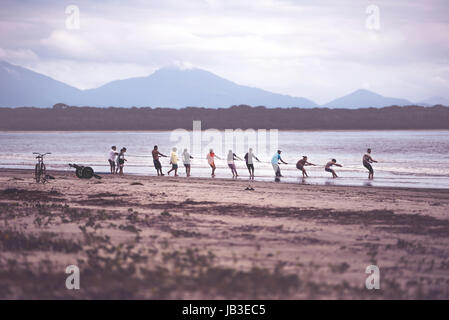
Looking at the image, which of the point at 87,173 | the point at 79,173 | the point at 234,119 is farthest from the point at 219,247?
the point at 234,119

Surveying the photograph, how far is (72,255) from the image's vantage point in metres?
8.61

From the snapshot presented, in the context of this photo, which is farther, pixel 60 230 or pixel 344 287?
pixel 60 230

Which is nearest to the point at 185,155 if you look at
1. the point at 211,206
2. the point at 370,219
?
the point at 211,206

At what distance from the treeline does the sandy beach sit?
14449 centimetres

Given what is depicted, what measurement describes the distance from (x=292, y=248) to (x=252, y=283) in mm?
2333

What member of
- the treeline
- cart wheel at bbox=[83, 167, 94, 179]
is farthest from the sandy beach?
the treeline

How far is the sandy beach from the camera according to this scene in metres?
7.05

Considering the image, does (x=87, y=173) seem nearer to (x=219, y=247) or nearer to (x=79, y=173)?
(x=79, y=173)

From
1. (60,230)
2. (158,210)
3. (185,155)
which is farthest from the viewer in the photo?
(185,155)

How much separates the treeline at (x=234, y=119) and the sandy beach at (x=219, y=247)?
14449 cm

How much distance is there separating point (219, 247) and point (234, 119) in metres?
156
